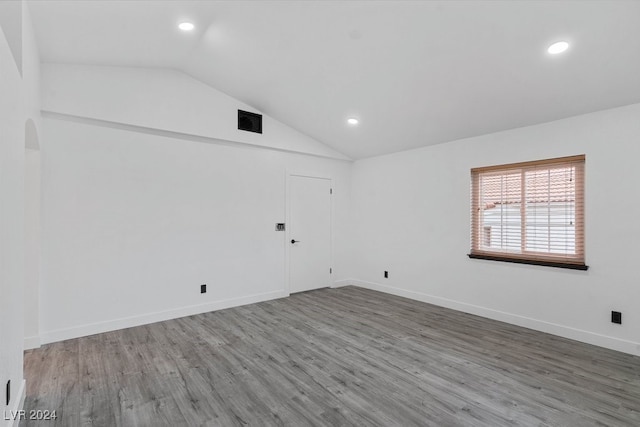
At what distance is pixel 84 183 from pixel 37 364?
6.14 feet

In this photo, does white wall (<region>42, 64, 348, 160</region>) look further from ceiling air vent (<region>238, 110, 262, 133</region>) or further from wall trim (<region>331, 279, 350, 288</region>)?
wall trim (<region>331, 279, 350, 288</region>)

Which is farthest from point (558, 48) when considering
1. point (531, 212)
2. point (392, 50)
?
point (531, 212)

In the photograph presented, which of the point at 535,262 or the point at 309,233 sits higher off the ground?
the point at 309,233

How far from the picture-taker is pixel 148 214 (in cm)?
412

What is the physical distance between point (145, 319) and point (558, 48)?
516 centimetres

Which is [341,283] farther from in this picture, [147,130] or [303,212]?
[147,130]

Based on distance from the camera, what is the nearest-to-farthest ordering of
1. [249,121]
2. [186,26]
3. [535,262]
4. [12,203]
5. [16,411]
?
[12,203], [16,411], [186,26], [535,262], [249,121]

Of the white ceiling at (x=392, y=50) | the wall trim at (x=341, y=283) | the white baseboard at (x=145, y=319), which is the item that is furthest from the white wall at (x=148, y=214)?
the wall trim at (x=341, y=283)

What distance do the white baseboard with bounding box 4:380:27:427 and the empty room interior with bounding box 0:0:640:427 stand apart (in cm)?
2

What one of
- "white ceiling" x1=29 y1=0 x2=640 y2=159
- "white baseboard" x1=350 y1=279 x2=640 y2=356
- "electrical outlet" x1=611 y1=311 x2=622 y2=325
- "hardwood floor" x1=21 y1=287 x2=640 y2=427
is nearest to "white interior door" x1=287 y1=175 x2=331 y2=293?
"white baseboard" x1=350 y1=279 x2=640 y2=356

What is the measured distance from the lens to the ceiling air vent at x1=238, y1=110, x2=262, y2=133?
4836mm

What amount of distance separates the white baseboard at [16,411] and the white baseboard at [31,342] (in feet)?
3.80

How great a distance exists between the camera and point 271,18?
3.01 meters

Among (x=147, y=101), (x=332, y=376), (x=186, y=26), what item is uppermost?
(x=186, y=26)
